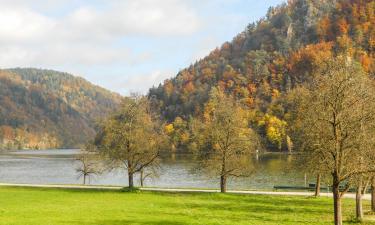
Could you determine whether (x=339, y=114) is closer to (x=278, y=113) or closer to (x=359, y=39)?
(x=278, y=113)

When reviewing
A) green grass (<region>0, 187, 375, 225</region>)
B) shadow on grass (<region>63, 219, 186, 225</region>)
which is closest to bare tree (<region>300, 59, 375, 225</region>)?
green grass (<region>0, 187, 375, 225</region>)

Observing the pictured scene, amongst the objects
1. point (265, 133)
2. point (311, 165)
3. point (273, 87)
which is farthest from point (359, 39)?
point (311, 165)

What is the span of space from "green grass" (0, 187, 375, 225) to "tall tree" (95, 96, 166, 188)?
491 cm

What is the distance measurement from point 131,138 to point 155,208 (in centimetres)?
1630

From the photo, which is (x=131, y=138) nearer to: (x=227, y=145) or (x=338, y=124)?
(x=227, y=145)

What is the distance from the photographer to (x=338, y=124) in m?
26.2

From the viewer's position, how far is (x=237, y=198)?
44281 millimetres

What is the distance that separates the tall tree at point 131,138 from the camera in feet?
170

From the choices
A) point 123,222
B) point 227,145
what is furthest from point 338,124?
point 227,145

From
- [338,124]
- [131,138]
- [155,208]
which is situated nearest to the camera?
[338,124]

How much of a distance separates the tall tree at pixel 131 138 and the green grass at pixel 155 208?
491 centimetres

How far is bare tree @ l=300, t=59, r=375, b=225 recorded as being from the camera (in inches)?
1025

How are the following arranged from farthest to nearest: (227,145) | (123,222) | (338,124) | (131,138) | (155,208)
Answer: (131,138) < (227,145) < (155,208) < (123,222) < (338,124)

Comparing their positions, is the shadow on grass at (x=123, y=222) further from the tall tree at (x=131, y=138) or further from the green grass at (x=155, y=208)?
the tall tree at (x=131, y=138)
